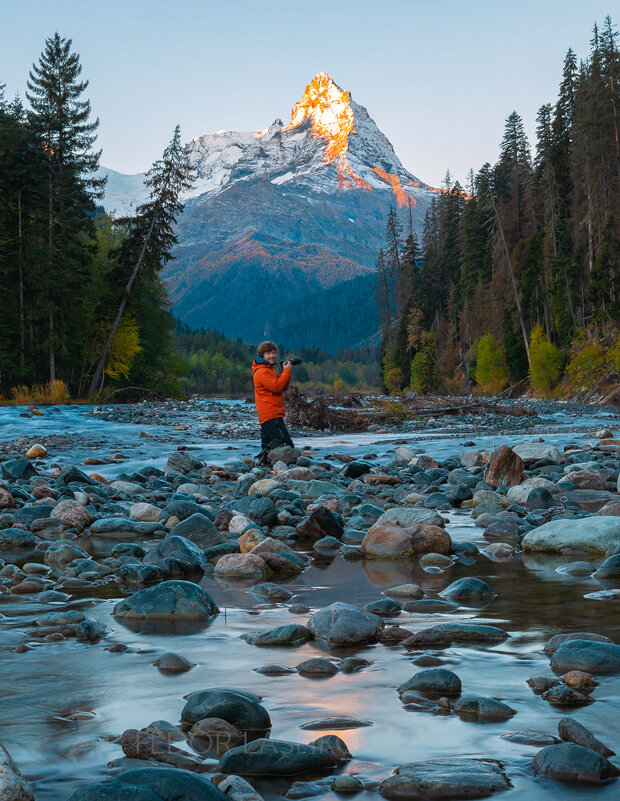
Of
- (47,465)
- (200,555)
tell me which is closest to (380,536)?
(200,555)

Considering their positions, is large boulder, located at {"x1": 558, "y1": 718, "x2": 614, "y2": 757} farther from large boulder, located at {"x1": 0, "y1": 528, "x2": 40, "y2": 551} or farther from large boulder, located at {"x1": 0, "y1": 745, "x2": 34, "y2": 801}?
large boulder, located at {"x1": 0, "y1": 528, "x2": 40, "y2": 551}

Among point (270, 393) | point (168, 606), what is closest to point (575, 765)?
point (168, 606)

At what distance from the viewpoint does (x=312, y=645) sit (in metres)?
4.08

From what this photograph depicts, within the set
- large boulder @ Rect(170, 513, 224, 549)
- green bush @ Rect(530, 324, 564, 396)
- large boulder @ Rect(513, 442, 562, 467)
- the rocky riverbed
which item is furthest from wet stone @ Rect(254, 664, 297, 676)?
green bush @ Rect(530, 324, 564, 396)

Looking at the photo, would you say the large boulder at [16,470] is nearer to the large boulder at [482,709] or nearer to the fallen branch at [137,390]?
the large boulder at [482,709]

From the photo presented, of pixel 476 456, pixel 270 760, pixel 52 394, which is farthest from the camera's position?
pixel 52 394

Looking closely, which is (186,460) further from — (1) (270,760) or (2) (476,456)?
(1) (270,760)

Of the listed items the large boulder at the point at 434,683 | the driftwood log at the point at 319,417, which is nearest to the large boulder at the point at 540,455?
the large boulder at the point at 434,683

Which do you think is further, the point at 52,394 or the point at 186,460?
the point at 52,394

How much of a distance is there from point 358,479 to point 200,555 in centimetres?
578

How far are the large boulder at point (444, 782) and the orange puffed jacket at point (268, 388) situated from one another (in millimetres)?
9627

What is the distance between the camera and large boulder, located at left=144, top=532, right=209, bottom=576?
6.05m

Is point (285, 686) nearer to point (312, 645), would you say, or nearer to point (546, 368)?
point (312, 645)

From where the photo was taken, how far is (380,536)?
6.78 m
